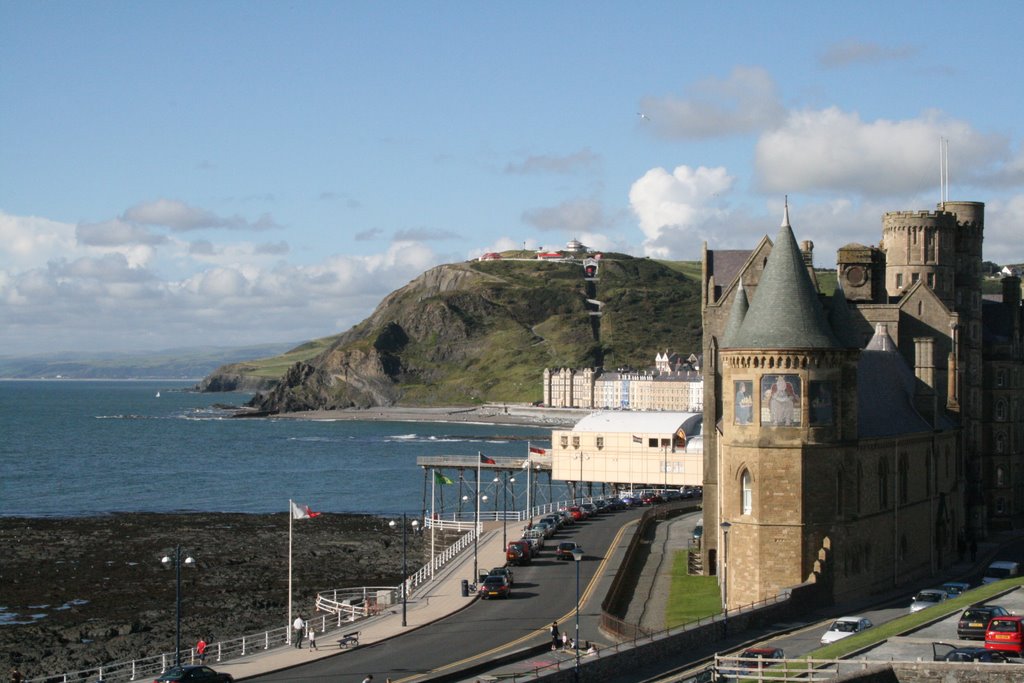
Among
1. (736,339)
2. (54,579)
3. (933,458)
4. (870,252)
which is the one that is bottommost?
(54,579)

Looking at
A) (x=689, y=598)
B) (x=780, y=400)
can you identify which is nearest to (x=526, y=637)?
(x=689, y=598)

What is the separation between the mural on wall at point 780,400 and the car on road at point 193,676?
24.3 meters

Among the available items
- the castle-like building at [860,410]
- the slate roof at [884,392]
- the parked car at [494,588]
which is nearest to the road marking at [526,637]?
the parked car at [494,588]

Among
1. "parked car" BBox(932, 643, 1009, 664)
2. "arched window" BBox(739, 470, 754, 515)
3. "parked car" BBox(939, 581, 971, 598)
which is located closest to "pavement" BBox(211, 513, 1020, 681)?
"parked car" BBox(939, 581, 971, 598)

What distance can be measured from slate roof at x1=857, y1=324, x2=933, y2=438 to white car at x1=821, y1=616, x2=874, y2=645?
13.5 meters

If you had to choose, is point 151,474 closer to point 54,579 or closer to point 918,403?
point 54,579

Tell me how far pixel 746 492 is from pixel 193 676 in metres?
24.4

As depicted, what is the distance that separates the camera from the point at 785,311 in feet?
189

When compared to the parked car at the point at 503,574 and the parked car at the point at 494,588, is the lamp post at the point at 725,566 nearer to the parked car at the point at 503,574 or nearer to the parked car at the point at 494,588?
the parked car at the point at 494,588

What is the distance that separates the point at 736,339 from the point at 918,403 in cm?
2083

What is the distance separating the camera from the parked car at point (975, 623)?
43.3 m

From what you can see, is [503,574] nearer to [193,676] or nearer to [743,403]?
[743,403]

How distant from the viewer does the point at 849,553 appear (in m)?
60.0

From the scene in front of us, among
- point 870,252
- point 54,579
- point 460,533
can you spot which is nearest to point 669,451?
point 460,533
